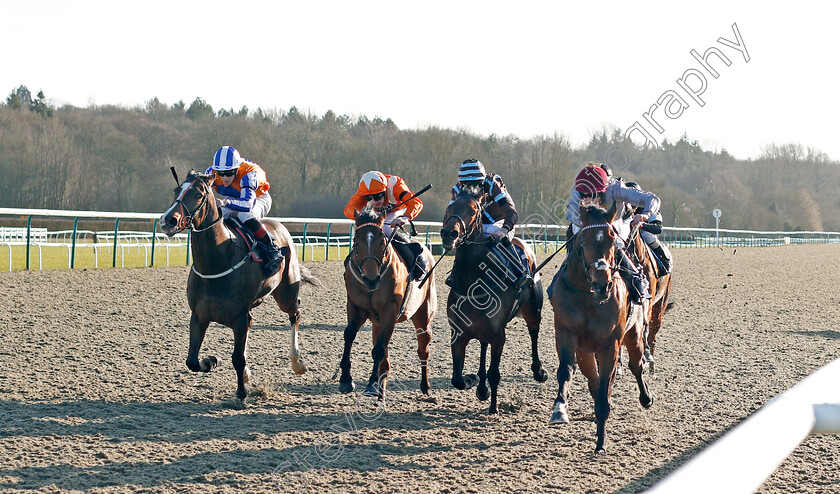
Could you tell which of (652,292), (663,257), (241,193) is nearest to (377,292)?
(241,193)

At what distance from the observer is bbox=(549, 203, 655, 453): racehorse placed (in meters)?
4.64

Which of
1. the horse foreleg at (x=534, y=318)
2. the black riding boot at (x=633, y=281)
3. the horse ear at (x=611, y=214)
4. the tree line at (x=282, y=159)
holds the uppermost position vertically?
the tree line at (x=282, y=159)

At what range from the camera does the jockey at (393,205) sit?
6.40 m

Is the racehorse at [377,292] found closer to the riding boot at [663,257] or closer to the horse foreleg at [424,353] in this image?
the horse foreleg at [424,353]

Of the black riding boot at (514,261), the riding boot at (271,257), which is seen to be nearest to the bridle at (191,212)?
the riding boot at (271,257)

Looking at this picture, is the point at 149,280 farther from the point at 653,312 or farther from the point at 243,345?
the point at 653,312

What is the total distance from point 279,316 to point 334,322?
0.94 metres

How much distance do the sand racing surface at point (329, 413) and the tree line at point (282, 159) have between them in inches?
997

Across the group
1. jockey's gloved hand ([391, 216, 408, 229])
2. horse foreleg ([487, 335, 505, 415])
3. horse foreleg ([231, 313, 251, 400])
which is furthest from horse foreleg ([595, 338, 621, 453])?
horse foreleg ([231, 313, 251, 400])

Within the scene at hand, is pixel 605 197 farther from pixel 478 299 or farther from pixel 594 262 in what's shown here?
pixel 594 262

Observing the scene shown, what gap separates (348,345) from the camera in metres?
6.17

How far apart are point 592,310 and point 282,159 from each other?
39.7 meters

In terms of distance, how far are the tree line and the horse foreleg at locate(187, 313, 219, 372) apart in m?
28.4

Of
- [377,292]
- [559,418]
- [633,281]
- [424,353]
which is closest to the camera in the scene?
[559,418]
